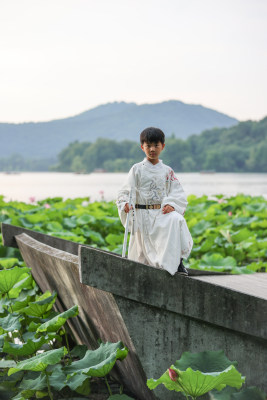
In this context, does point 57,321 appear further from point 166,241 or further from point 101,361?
point 166,241

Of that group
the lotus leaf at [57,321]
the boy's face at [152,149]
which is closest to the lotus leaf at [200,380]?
the lotus leaf at [57,321]

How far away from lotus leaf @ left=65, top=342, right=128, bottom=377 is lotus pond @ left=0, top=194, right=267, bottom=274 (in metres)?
1.91

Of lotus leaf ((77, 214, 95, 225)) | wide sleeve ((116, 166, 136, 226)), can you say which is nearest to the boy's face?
wide sleeve ((116, 166, 136, 226))

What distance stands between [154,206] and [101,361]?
2.54 feet

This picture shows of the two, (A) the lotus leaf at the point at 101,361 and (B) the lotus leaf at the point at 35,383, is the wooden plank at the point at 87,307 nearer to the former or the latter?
(A) the lotus leaf at the point at 101,361

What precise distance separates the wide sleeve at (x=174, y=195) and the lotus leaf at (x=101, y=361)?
693mm

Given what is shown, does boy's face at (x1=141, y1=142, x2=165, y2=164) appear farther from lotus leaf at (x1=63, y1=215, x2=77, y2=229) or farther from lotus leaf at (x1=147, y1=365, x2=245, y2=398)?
lotus leaf at (x1=63, y1=215, x2=77, y2=229)

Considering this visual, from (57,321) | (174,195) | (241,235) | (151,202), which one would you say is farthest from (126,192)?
(241,235)

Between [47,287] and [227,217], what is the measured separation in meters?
5.11

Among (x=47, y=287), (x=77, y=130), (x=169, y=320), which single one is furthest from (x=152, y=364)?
(x=77, y=130)

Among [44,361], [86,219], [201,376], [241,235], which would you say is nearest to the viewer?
[201,376]

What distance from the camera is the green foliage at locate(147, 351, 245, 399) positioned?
7.00 ft

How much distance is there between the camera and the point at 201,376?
7.00 feet

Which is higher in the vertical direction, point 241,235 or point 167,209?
point 167,209
